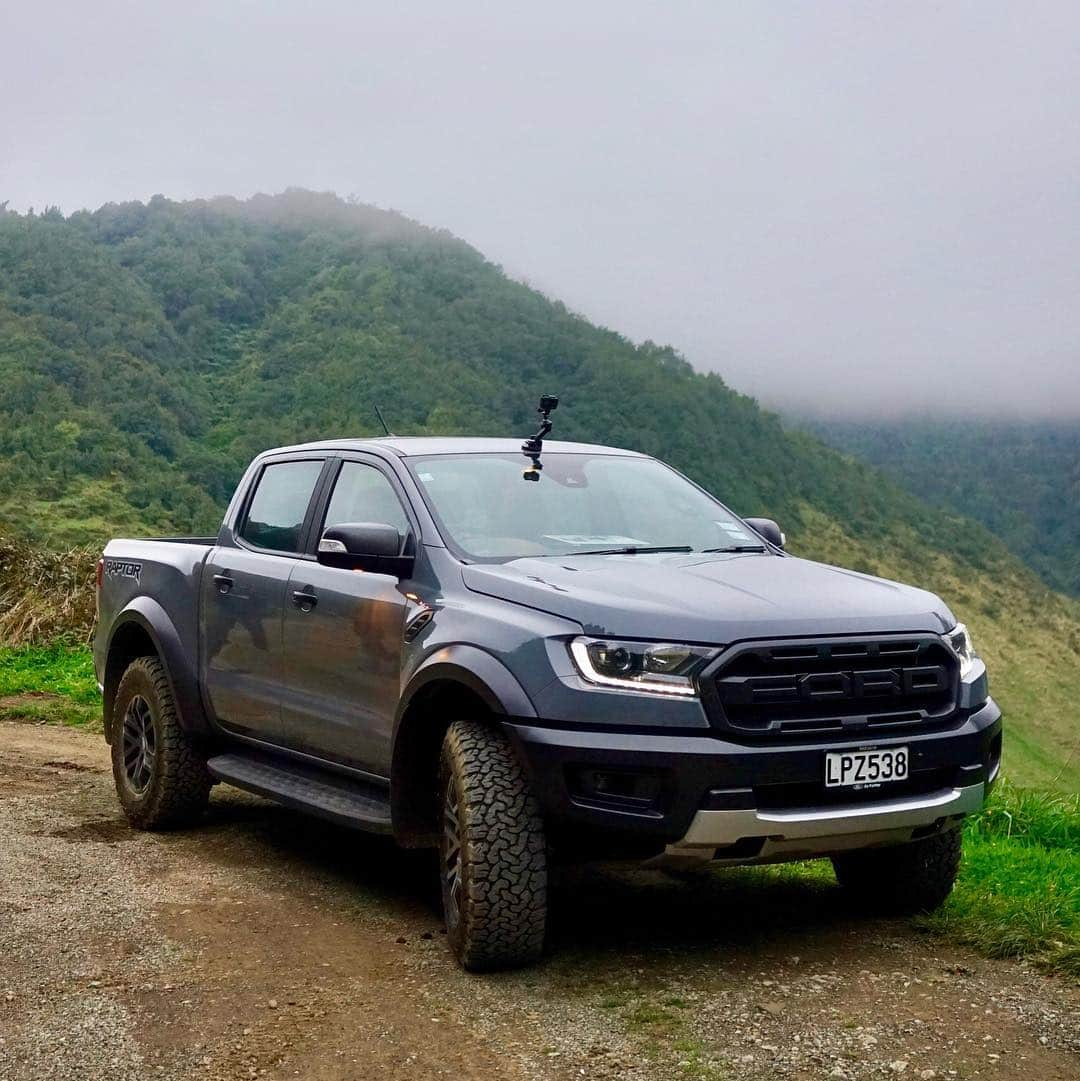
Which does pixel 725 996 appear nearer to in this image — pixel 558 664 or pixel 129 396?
pixel 558 664

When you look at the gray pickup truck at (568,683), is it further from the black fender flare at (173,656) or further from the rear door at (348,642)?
the black fender flare at (173,656)

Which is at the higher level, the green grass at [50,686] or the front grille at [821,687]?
the front grille at [821,687]

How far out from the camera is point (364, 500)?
5.84 metres

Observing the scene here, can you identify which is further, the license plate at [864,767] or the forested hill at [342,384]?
the forested hill at [342,384]

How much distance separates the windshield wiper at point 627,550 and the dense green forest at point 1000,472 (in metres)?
115

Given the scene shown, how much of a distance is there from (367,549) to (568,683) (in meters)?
1.10

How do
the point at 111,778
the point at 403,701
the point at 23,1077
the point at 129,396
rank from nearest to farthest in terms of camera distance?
the point at 23,1077 → the point at 403,701 → the point at 111,778 → the point at 129,396

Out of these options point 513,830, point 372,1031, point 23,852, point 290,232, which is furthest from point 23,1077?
point 290,232

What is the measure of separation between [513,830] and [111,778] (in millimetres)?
4639

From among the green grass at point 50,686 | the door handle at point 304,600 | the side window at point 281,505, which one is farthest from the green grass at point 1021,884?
the green grass at point 50,686

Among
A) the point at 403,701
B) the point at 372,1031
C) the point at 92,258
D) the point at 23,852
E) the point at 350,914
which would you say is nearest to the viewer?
the point at 372,1031

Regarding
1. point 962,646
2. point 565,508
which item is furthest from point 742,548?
point 962,646

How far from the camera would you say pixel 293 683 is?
19.0 ft

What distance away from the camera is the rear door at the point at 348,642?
17.3ft
